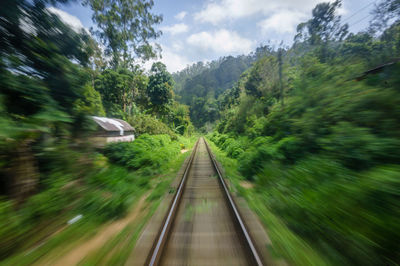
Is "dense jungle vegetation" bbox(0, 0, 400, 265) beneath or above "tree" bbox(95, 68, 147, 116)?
beneath

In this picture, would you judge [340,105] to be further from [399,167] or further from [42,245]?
[42,245]

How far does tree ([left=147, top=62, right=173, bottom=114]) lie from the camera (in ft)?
82.2

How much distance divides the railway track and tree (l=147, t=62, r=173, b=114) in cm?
2239

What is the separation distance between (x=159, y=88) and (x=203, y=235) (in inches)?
952

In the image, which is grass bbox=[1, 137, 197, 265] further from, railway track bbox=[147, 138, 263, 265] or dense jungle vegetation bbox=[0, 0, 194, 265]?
railway track bbox=[147, 138, 263, 265]

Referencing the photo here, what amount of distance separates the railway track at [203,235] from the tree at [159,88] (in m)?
22.4

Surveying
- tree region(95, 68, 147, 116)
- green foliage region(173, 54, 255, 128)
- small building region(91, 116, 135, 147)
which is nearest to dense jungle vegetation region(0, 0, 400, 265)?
small building region(91, 116, 135, 147)

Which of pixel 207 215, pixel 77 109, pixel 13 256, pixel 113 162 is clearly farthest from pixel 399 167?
pixel 113 162

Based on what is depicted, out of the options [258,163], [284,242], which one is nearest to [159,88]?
[258,163]

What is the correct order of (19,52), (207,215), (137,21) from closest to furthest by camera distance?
1. (19,52)
2. (207,215)
3. (137,21)

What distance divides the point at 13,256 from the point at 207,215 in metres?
3.74

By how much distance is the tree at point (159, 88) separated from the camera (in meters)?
25.0

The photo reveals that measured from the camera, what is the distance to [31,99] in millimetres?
3732

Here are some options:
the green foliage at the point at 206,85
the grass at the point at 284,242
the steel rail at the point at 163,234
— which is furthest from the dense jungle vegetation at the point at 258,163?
the green foliage at the point at 206,85
